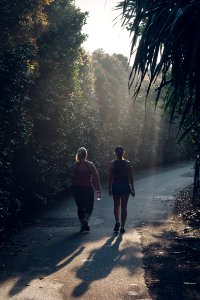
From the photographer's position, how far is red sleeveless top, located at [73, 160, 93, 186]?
31.7ft

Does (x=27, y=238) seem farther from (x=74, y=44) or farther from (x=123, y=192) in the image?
(x=74, y=44)

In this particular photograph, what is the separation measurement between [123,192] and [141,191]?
898 centimetres

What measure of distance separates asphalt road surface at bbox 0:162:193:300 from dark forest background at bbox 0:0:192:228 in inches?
47.1

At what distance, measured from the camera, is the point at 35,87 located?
1371 centimetres

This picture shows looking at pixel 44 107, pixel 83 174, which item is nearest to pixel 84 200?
pixel 83 174

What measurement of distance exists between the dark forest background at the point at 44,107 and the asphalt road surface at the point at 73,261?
120 cm

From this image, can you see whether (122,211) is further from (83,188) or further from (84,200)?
(83,188)

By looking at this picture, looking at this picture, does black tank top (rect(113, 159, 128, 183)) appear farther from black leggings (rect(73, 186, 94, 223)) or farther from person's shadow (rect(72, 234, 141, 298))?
person's shadow (rect(72, 234, 141, 298))

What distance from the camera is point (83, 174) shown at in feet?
31.8

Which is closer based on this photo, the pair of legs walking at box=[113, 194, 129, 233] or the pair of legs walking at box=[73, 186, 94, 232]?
the pair of legs walking at box=[113, 194, 129, 233]

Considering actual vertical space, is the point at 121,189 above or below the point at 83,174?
below

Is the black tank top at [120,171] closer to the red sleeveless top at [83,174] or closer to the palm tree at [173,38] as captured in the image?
the red sleeveless top at [83,174]

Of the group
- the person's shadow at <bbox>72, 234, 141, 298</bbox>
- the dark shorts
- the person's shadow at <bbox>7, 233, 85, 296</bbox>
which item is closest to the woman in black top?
the dark shorts

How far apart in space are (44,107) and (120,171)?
534cm
